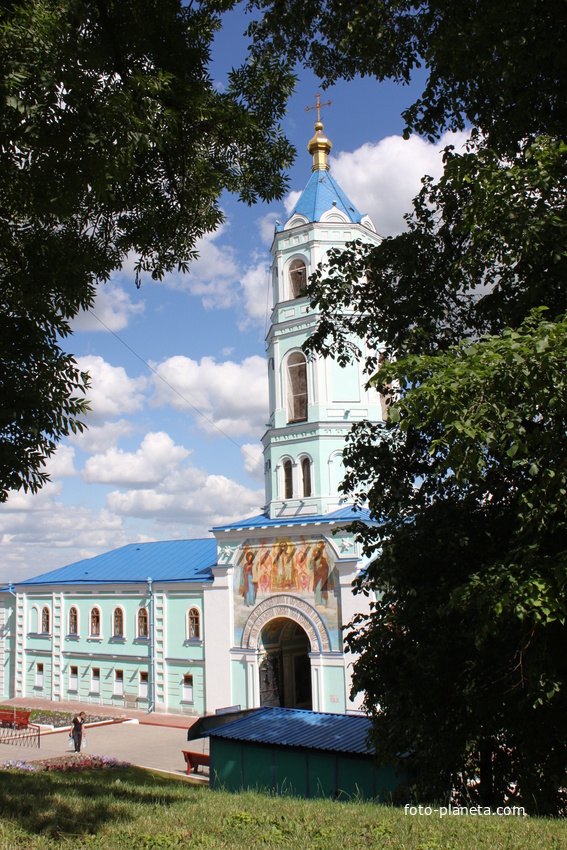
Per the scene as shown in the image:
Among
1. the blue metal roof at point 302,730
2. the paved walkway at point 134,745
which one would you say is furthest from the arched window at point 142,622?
the blue metal roof at point 302,730

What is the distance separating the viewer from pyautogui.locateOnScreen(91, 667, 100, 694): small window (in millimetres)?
28220

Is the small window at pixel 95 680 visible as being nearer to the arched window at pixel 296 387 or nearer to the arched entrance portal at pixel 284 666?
the arched entrance portal at pixel 284 666

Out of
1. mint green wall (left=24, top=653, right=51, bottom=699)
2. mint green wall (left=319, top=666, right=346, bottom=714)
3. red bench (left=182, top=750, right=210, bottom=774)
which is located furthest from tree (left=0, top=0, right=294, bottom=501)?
mint green wall (left=24, top=653, right=51, bottom=699)

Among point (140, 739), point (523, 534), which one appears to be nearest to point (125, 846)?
point (523, 534)

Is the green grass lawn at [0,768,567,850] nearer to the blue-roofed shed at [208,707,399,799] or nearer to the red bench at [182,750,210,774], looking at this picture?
the blue-roofed shed at [208,707,399,799]

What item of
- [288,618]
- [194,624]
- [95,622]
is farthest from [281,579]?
[95,622]

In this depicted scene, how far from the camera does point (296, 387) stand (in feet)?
78.5

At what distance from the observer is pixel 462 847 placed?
4750 millimetres

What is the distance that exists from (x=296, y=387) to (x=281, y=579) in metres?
6.15

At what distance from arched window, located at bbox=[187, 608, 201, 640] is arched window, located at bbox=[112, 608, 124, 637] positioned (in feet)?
12.6

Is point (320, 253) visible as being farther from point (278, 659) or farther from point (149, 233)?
point (149, 233)

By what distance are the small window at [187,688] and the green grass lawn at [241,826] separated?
18988 mm

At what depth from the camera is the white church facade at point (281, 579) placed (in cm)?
2172

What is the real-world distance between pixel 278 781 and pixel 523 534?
7.69 metres
